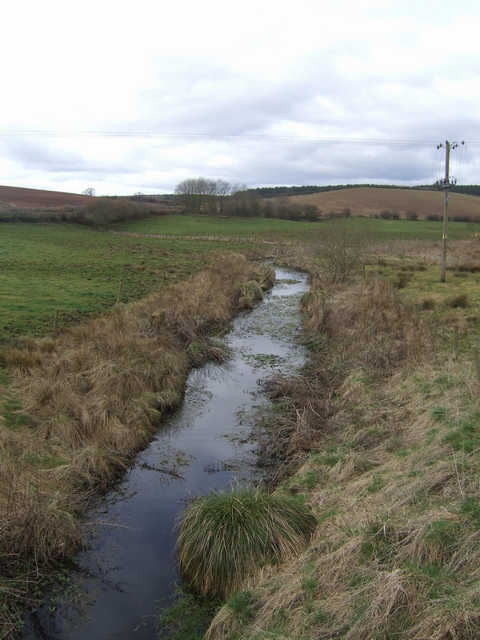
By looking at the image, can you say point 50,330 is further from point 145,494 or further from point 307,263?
point 307,263

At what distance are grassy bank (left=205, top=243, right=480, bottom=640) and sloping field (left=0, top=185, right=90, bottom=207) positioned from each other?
6511 cm

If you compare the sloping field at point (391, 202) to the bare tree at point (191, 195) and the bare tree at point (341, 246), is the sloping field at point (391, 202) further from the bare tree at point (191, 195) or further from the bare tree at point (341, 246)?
the bare tree at point (341, 246)

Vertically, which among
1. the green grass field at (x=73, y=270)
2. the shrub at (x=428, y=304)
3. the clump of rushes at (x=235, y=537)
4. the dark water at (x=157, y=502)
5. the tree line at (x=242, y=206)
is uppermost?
the tree line at (x=242, y=206)

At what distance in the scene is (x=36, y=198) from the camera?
75250 mm

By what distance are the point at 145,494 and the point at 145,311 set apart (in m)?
10.5

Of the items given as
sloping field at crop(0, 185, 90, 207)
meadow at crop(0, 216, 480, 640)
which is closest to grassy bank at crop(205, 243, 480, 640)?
meadow at crop(0, 216, 480, 640)

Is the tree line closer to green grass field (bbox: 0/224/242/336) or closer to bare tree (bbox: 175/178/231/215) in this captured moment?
bare tree (bbox: 175/178/231/215)

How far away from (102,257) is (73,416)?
1111 inches

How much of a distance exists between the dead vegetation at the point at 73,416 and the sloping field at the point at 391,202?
72.0 metres

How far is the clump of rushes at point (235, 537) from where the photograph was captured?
21.0 ft

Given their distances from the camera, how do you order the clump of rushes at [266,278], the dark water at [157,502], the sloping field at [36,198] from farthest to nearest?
the sloping field at [36,198] < the clump of rushes at [266,278] < the dark water at [157,502]

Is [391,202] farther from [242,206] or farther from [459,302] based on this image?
[459,302]

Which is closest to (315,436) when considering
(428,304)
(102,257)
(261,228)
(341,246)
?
(428,304)

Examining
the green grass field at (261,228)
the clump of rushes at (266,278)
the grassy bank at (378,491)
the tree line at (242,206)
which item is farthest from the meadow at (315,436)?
the tree line at (242,206)
